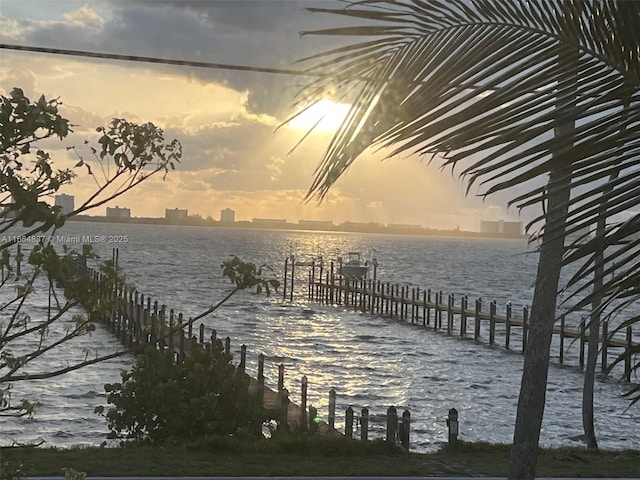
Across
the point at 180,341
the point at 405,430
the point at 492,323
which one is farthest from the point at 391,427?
the point at 492,323

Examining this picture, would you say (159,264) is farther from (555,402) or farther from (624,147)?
(624,147)

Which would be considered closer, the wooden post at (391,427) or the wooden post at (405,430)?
the wooden post at (391,427)

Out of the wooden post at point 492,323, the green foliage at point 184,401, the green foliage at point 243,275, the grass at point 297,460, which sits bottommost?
the wooden post at point 492,323

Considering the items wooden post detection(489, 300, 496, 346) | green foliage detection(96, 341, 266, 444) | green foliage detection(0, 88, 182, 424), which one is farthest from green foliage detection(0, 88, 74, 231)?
wooden post detection(489, 300, 496, 346)

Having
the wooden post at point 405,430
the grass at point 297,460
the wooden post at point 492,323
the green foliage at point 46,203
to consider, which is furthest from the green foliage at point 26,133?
the wooden post at point 492,323

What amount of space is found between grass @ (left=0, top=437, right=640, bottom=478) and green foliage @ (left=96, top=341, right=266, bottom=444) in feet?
1.61

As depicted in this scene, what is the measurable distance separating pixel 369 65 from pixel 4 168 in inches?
60.9

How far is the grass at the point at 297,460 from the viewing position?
32.5ft

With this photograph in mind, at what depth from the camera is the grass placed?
9.91 meters

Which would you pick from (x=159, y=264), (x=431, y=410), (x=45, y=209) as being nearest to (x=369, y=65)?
(x=45, y=209)


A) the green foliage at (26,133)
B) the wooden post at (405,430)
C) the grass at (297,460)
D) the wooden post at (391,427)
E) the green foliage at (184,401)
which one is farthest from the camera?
the wooden post at (405,430)

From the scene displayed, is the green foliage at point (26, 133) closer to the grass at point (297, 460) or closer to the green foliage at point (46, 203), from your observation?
the green foliage at point (46, 203)

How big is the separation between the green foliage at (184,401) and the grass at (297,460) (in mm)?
490

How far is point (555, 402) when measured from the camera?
81.7 ft
